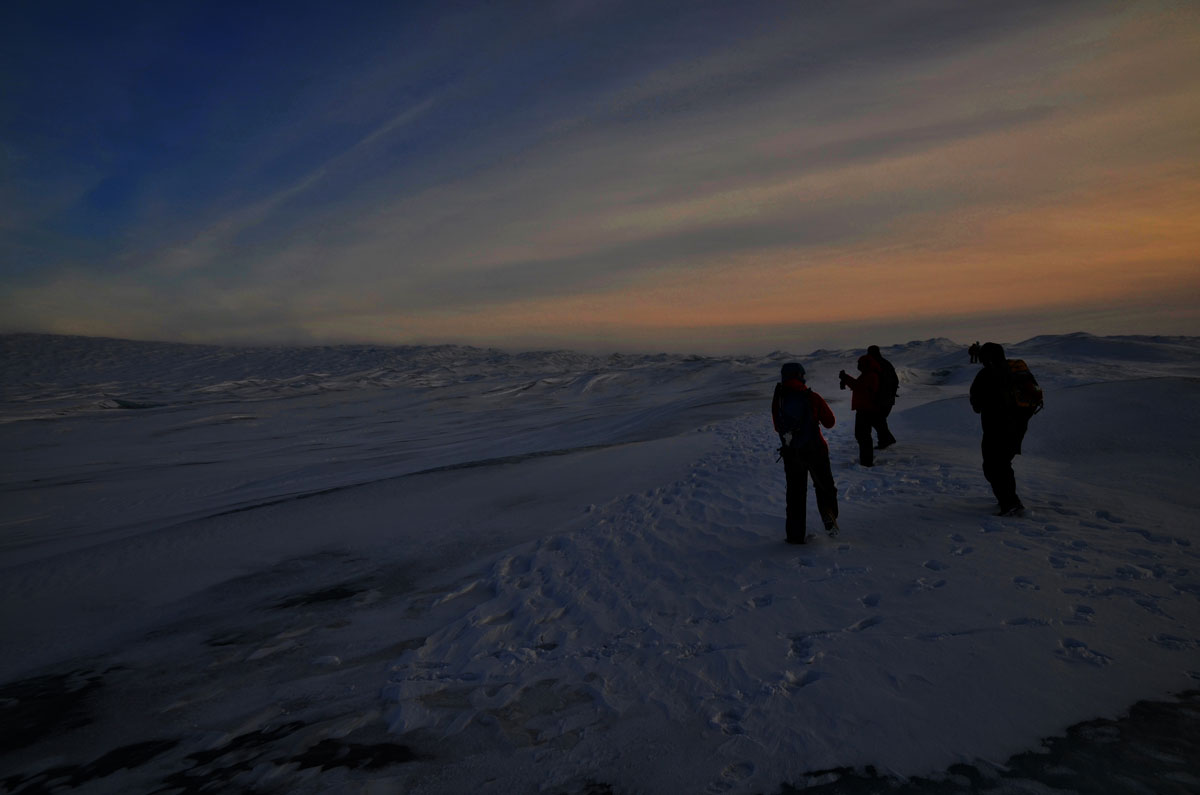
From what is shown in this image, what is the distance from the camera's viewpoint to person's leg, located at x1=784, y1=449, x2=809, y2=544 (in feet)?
20.8

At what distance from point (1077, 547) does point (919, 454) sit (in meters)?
4.97

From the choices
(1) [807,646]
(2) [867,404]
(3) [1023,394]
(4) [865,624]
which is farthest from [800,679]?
(2) [867,404]

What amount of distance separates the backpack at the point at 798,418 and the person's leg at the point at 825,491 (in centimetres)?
26

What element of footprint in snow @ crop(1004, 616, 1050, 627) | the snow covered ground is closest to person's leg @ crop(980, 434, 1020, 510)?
the snow covered ground

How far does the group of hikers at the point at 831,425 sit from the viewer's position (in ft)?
20.7

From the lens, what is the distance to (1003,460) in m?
6.83

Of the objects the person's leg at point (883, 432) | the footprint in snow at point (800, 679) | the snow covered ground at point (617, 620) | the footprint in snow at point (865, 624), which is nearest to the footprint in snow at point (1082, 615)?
the snow covered ground at point (617, 620)

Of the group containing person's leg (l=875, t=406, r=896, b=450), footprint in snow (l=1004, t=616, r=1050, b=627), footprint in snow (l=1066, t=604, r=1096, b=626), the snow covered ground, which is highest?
person's leg (l=875, t=406, r=896, b=450)

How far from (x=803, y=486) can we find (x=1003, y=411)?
2.43 metres

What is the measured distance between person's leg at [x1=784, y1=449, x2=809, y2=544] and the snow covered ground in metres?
0.24

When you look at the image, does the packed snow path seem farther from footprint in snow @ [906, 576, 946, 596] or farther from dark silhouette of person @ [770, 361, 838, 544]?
dark silhouette of person @ [770, 361, 838, 544]

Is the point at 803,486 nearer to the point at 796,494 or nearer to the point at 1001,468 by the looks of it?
the point at 796,494

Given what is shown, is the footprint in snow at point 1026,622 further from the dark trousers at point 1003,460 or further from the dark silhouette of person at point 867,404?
the dark silhouette of person at point 867,404

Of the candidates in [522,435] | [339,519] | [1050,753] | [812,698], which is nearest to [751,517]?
[812,698]
